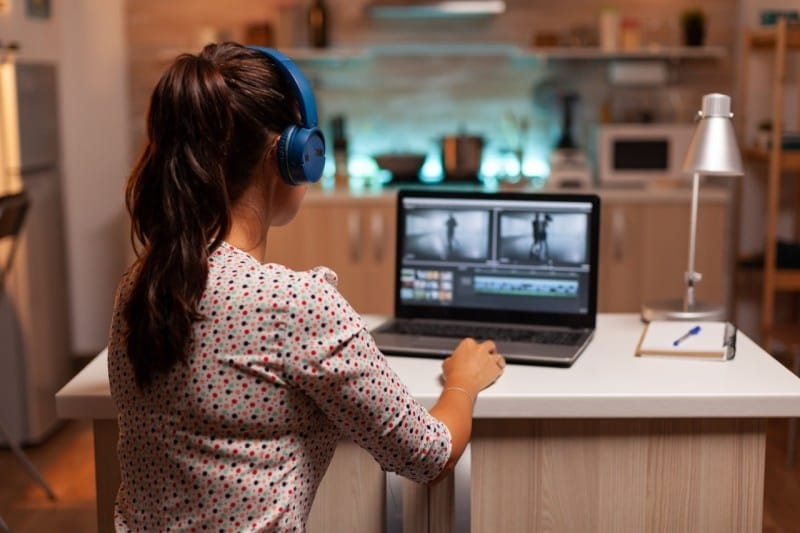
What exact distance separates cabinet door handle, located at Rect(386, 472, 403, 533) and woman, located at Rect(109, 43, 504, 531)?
0.52m

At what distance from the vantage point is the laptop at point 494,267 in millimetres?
2145

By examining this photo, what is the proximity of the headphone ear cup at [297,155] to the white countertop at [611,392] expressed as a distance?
0.55m

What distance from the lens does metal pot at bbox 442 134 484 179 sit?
4695mm

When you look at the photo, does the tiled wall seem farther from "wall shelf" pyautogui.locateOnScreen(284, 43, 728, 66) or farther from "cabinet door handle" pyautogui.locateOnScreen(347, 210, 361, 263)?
"cabinet door handle" pyautogui.locateOnScreen(347, 210, 361, 263)

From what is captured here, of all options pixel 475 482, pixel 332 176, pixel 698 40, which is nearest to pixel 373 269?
pixel 332 176

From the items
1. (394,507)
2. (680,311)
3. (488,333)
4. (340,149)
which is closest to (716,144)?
(680,311)

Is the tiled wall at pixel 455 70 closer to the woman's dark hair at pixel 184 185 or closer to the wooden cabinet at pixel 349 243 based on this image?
the wooden cabinet at pixel 349 243

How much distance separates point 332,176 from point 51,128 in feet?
4.35

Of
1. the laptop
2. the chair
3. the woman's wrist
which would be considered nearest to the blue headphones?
the woman's wrist

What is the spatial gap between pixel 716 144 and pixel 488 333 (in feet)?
2.01

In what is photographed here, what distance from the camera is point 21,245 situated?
12.4 ft

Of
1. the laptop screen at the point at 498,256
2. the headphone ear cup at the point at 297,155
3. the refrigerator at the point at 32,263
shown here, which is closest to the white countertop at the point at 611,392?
the laptop screen at the point at 498,256

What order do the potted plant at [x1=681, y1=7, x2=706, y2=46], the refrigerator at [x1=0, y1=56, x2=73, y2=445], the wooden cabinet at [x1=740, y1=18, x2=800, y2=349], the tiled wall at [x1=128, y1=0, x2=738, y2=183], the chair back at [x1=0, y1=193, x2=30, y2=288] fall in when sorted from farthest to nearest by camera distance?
1. the tiled wall at [x1=128, y1=0, x2=738, y2=183]
2. the potted plant at [x1=681, y1=7, x2=706, y2=46]
3. the wooden cabinet at [x1=740, y1=18, x2=800, y2=349]
4. the refrigerator at [x1=0, y1=56, x2=73, y2=445]
5. the chair back at [x1=0, y1=193, x2=30, y2=288]

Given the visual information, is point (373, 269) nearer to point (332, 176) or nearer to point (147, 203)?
point (332, 176)
